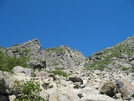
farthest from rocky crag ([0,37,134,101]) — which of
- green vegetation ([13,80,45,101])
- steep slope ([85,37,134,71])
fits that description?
green vegetation ([13,80,45,101])

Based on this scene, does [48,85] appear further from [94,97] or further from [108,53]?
[108,53]

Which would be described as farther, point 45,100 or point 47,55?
point 47,55

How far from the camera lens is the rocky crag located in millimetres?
15200

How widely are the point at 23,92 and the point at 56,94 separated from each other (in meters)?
2.39

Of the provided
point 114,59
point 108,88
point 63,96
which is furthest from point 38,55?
point 63,96

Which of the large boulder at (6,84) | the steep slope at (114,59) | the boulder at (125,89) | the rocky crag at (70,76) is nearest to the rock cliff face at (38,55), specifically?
the rocky crag at (70,76)

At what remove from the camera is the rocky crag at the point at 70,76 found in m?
15.2

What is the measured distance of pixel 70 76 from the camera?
2677 cm

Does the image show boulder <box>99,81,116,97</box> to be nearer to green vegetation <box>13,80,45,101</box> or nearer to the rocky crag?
the rocky crag

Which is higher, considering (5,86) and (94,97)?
(5,86)

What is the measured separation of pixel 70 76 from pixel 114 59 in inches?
2834

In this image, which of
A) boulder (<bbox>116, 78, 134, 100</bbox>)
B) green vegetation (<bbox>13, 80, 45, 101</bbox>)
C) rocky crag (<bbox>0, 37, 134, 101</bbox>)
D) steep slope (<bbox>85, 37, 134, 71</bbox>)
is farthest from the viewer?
steep slope (<bbox>85, 37, 134, 71</bbox>)

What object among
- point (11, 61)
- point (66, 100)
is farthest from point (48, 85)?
point (11, 61)

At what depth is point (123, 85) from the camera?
17078 millimetres
